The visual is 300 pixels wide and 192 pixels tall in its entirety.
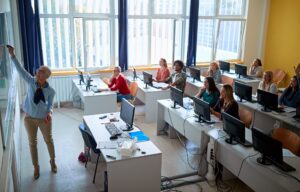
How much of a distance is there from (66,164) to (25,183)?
2.42 feet

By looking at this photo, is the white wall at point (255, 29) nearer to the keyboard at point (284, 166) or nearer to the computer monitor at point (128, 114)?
the computer monitor at point (128, 114)

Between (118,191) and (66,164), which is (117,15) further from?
(118,191)

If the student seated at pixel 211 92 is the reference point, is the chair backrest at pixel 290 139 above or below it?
below

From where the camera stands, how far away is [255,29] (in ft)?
32.4

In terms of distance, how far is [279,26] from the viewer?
30.6ft

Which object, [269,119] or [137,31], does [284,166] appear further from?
[137,31]

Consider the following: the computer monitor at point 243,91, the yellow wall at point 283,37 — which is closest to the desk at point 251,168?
the computer monitor at point 243,91

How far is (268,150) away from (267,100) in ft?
7.39

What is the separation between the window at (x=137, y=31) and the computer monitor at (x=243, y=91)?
3199mm

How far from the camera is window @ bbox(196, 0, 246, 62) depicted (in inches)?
365

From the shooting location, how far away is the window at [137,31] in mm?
7746

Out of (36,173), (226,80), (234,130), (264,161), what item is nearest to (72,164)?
(36,173)

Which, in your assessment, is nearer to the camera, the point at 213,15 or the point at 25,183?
the point at 25,183

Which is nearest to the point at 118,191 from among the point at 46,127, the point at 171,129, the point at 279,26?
the point at 46,127
